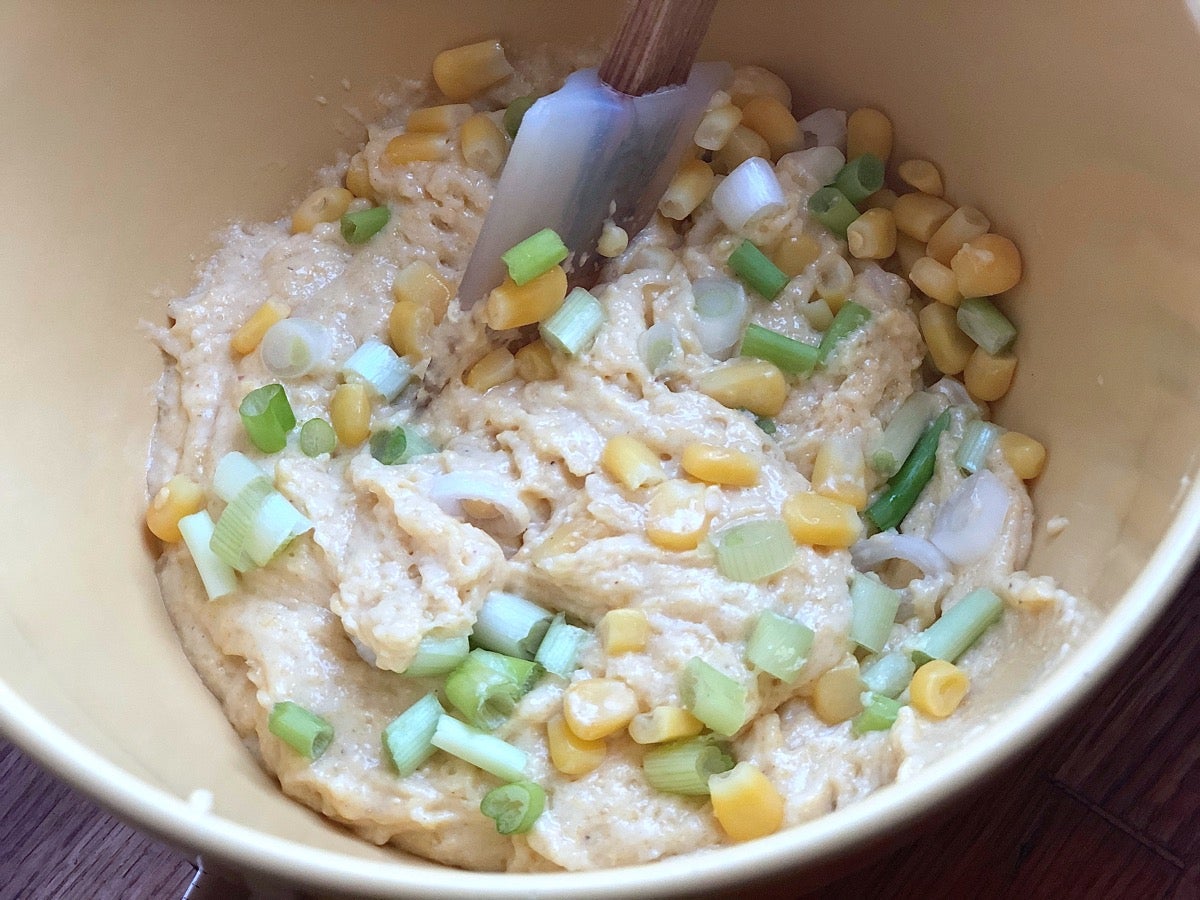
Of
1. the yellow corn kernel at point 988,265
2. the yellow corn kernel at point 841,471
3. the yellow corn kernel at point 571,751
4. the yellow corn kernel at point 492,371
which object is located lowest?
the yellow corn kernel at point 571,751

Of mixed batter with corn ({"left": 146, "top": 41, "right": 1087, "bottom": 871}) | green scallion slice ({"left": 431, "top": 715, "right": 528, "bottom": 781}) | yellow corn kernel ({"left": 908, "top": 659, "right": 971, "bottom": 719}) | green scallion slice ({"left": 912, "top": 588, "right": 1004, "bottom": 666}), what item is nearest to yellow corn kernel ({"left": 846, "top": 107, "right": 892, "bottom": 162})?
mixed batter with corn ({"left": 146, "top": 41, "right": 1087, "bottom": 871})

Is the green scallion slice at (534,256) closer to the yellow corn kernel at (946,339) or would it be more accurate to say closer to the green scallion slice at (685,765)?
the yellow corn kernel at (946,339)

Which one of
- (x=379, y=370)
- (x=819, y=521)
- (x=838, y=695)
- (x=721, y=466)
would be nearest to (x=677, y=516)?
(x=721, y=466)

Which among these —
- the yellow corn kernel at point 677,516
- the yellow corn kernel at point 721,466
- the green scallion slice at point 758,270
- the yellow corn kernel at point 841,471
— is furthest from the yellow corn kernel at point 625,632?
the green scallion slice at point 758,270

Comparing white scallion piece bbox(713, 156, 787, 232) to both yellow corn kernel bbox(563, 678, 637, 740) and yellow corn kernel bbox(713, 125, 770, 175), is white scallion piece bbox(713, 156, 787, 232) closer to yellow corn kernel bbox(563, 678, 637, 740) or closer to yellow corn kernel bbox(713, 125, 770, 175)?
yellow corn kernel bbox(713, 125, 770, 175)

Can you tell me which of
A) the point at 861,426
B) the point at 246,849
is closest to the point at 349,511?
the point at 246,849

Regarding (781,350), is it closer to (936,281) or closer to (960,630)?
(936,281)

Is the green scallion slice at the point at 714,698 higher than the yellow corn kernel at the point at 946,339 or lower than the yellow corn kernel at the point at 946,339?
lower
